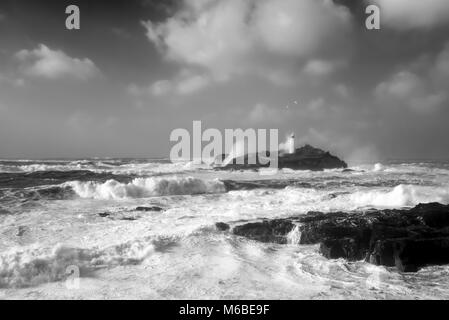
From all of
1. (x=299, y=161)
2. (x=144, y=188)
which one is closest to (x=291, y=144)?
(x=299, y=161)

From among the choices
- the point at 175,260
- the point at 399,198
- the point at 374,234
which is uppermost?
the point at 399,198

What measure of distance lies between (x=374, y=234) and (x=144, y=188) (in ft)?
42.5

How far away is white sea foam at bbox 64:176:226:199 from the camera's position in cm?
1744

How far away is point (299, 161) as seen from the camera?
145ft

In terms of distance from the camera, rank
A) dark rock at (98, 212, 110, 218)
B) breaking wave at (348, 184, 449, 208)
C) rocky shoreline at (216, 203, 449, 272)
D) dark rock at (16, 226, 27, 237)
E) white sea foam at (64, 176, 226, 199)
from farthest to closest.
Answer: white sea foam at (64, 176, 226, 199)
breaking wave at (348, 184, 449, 208)
dark rock at (98, 212, 110, 218)
dark rock at (16, 226, 27, 237)
rocky shoreline at (216, 203, 449, 272)

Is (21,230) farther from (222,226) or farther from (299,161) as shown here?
(299,161)

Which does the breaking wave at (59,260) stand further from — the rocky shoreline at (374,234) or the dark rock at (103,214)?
the dark rock at (103,214)

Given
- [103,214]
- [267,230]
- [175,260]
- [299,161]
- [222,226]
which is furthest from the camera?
[299,161]

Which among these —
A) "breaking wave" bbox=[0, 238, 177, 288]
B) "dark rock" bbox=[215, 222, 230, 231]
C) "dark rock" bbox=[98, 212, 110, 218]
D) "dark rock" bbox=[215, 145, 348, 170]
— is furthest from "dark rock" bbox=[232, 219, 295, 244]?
"dark rock" bbox=[215, 145, 348, 170]

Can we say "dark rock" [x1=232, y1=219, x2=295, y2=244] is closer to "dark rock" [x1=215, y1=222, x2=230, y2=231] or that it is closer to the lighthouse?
"dark rock" [x1=215, y1=222, x2=230, y2=231]

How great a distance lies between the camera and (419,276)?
6.68 m

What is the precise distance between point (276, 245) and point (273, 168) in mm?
33682

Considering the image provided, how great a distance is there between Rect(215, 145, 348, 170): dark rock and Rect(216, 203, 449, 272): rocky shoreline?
31748 mm

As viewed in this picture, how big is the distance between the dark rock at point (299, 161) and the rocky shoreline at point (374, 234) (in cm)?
3175
